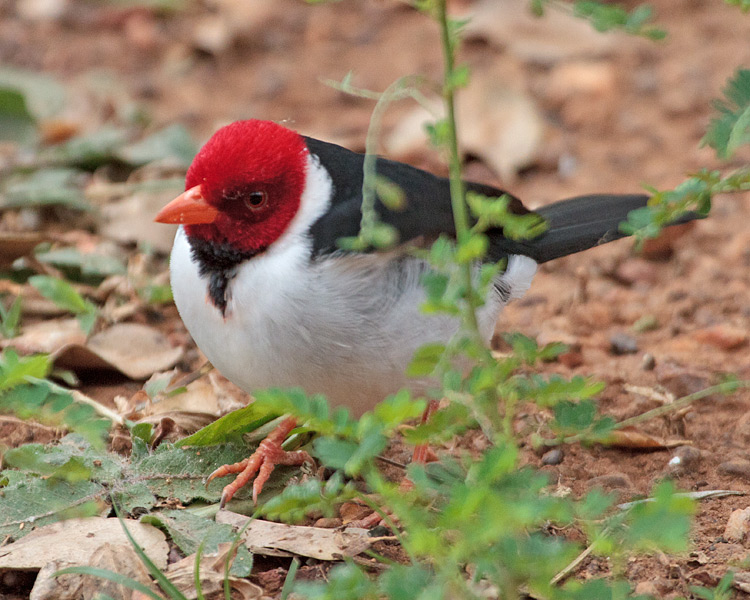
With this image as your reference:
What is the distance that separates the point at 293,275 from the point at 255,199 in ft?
1.04

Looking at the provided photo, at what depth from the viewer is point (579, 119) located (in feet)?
19.1

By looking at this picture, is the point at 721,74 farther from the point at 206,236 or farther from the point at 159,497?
the point at 159,497

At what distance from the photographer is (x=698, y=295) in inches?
171

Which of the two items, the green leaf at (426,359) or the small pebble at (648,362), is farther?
the small pebble at (648,362)

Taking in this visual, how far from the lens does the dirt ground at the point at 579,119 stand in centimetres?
339

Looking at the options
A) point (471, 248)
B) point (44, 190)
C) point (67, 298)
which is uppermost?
point (471, 248)

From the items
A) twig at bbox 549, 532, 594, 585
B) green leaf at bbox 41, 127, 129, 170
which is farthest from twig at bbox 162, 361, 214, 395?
green leaf at bbox 41, 127, 129, 170

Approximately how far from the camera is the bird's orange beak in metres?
2.95

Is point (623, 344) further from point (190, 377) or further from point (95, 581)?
point (95, 581)

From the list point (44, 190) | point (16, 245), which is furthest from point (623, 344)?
point (44, 190)

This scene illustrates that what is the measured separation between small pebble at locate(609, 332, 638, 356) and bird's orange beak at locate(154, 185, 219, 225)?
1820mm

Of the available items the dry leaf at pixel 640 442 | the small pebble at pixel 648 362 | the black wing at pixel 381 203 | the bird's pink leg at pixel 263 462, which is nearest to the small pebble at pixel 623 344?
the small pebble at pixel 648 362

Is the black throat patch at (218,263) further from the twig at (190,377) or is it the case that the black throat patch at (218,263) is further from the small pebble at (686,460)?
the small pebble at (686,460)

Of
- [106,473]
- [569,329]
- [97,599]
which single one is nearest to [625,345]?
[569,329]
